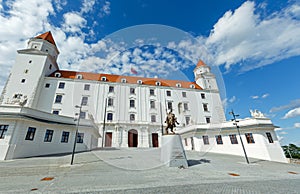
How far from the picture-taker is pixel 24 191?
15.4ft

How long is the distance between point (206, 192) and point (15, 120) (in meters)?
16.9

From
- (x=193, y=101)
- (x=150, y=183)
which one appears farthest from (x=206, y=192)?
(x=193, y=101)

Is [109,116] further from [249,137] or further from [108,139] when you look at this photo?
[249,137]

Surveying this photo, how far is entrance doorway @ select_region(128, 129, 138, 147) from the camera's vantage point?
25.8 meters

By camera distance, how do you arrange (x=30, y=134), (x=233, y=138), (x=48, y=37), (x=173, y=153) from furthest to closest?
(x=48, y=37) → (x=233, y=138) → (x=30, y=134) → (x=173, y=153)

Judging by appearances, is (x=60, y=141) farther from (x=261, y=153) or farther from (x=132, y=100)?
(x=261, y=153)

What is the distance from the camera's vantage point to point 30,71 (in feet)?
88.1

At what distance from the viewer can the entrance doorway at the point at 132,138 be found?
2585 centimetres

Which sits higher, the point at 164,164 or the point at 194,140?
the point at 194,140

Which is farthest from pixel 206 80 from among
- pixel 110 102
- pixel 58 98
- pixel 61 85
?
pixel 58 98

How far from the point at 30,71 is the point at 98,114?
649 inches

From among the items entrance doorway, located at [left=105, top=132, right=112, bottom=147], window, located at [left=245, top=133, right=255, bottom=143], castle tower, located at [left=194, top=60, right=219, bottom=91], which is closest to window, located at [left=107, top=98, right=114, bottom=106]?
entrance doorway, located at [left=105, top=132, right=112, bottom=147]

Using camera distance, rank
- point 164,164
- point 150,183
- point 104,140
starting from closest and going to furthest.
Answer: point 150,183, point 164,164, point 104,140

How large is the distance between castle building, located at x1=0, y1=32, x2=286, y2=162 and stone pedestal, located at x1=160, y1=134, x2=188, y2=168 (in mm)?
5625
